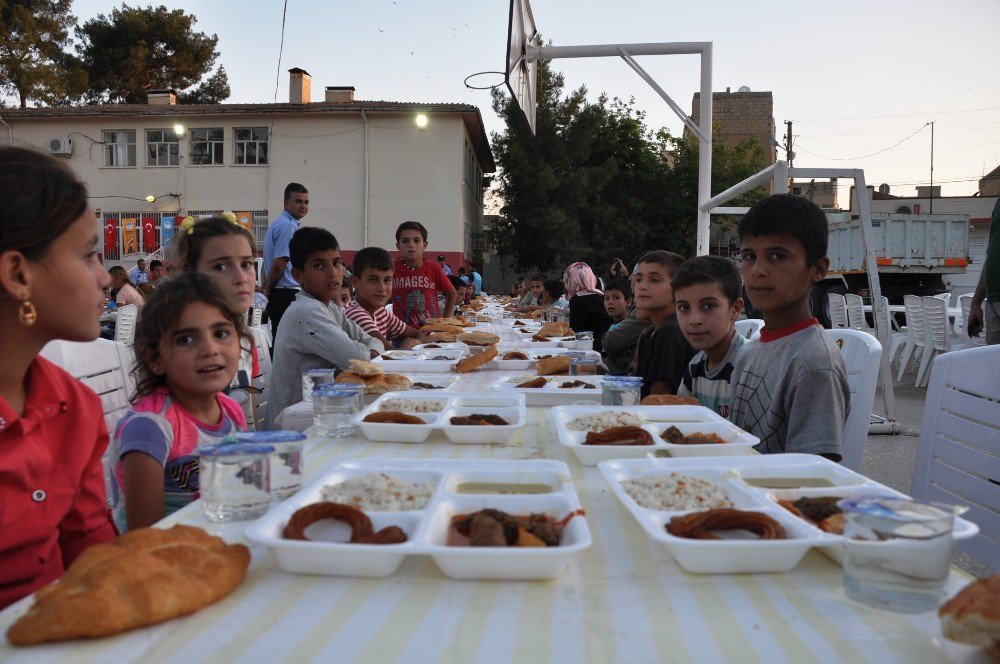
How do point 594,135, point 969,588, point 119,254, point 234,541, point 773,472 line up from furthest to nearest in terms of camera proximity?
point 594,135 < point 119,254 < point 773,472 < point 234,541 < point 969,588

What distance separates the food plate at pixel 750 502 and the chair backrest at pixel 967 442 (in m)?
0.67

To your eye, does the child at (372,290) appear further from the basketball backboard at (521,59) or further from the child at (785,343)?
the child at (785,343)

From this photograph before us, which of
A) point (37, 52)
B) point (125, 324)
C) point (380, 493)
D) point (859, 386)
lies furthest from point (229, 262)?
point (37, 52)

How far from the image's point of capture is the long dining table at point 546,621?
851 millimetres

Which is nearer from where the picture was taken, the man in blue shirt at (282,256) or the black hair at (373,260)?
the black hair at (373,260)

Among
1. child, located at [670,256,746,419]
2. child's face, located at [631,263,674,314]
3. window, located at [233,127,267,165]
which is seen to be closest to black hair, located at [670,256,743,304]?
child, located at [670,256,746,419]

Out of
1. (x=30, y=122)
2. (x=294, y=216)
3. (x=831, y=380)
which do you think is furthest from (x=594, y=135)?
→ (x=831, y=380)

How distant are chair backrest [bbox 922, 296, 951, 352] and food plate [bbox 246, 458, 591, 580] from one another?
9309 millimetres

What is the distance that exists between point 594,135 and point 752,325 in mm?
26669

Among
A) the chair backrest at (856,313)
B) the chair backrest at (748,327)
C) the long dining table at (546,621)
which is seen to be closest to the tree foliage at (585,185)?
the chair backrest at (856,313)

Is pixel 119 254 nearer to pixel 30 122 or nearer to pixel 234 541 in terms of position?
pixel 30 122

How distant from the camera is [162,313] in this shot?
2.02 metres

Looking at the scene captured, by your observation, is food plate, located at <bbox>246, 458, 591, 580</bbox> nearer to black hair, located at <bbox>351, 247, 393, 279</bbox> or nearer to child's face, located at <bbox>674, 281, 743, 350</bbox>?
child's face, located at <bbox>674, 281, 743, 350</bbox>

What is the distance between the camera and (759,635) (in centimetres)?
90
